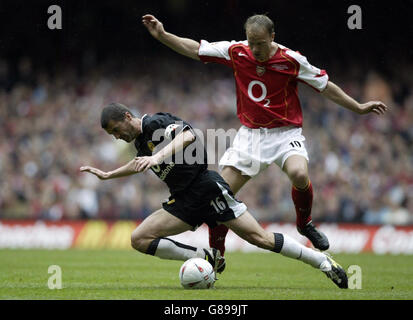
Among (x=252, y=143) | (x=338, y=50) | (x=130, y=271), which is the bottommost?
(x=130, y=271)

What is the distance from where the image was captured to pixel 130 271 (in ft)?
33.6

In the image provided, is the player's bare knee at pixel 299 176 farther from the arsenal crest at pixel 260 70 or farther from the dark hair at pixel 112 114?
the dark hair at pixel 112 114

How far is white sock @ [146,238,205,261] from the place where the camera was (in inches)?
303

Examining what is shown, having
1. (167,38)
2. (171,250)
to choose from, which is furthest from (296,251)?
(167,38)

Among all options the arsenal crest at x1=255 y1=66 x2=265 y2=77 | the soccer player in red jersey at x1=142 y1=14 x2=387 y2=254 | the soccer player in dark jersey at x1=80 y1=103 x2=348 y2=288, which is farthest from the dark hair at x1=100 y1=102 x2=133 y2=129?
the arsenal crest at x1=255 y1=66 x2=265 y2=77

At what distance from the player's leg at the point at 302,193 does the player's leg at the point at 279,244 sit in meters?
0.73

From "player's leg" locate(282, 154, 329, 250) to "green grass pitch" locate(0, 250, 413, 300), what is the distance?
0.55 meters

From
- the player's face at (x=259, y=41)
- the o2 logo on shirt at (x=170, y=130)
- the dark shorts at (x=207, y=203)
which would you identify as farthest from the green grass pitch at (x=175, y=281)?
the player's face at (x=259, y=41)

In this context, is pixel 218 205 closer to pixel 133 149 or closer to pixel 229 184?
pixel 229 184
